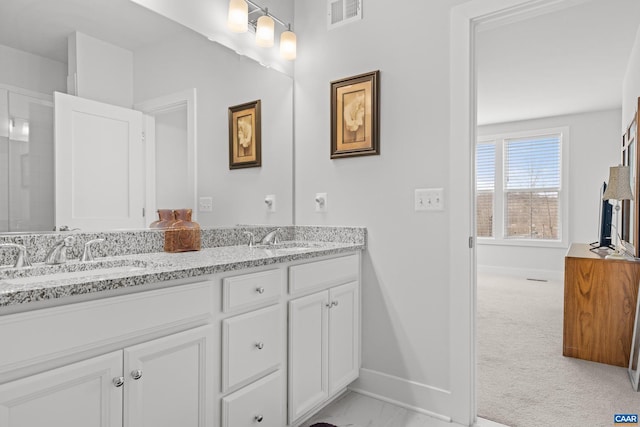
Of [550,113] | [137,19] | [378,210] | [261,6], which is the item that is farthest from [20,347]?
[550,113]

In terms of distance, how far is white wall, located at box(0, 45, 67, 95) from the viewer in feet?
4.47

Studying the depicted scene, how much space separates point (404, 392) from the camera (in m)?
2.12

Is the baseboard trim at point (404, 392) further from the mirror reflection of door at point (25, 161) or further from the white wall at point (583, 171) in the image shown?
the white wall at point (583, 171)

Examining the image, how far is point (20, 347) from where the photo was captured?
0.88 metres

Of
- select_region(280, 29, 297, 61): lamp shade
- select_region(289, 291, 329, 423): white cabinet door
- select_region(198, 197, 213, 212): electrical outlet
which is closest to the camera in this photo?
select_region(289, 291, 329, 423): white cabinet door

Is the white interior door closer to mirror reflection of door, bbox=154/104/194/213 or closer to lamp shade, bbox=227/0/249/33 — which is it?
mirror reflection of door, bbox=154/104/194/213

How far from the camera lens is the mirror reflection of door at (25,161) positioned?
1.34 metres

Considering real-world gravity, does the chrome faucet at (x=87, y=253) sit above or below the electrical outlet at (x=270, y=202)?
below

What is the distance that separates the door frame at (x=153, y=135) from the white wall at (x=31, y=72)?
0.30m

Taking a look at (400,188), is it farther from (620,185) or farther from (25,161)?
(620,185)

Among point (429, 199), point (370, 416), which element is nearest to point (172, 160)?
point (429, 199)

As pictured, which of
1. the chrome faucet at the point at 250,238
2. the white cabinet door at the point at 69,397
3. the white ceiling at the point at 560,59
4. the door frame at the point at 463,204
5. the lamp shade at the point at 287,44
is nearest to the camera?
the white cabinet door at the point at 69,397

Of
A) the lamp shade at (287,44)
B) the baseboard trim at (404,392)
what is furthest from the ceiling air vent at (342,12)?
the baseboard trim at (404,392)

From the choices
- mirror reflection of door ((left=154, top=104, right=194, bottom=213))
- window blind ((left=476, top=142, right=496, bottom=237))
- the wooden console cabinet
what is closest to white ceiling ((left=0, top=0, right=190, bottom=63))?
mirror reflection of door ((left=154, top=104, right=194, bottom=213))
